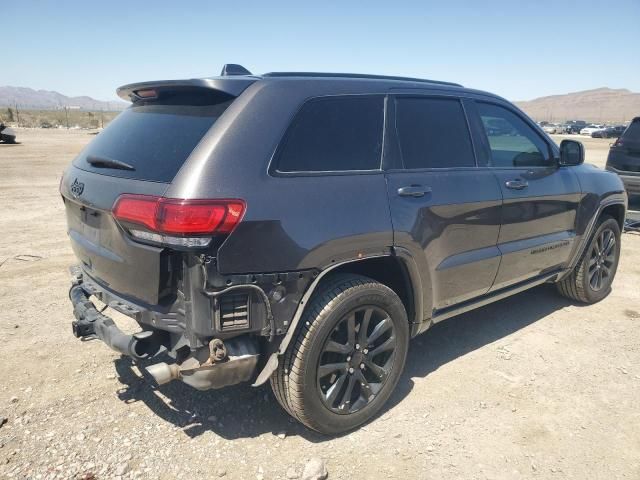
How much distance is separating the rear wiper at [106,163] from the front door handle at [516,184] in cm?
261

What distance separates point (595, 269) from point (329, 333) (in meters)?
3.55

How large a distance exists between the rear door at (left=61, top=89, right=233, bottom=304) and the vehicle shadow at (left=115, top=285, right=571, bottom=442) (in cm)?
87

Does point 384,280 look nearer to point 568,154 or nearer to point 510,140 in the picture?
point 510,140

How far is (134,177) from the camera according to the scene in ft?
8.45

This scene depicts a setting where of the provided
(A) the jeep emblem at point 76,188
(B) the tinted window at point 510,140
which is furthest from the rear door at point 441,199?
(A) the jeep emblem at point 76,188

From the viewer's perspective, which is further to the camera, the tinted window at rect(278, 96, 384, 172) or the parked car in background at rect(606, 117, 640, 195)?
the parked car in background at rect(606, 117, 640, 195)

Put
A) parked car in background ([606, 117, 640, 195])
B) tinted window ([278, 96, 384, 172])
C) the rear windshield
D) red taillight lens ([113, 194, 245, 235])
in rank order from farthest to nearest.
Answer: parked car in background ([606, 117, 640, 195])
tinted window ([278, 96, 384, 172])
the rear windshield
red taillight lens ([113, 194, 245, 235])

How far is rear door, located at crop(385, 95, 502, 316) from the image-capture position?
10.0 ft

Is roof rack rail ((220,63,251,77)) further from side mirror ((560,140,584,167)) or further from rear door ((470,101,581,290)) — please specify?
side mirror ((560,140,584,167))

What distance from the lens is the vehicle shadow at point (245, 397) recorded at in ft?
9.88

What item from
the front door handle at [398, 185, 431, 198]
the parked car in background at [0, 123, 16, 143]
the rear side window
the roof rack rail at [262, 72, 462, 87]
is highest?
the roof rack rail at [262, 72, 462, 87]

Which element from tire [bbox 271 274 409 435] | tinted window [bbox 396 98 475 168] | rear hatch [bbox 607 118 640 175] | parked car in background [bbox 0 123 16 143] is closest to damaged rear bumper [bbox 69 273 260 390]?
tire [bbox 271 274 409 435]

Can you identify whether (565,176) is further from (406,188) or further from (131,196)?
(131,196)

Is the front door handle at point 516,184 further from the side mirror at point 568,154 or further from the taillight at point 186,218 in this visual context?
the taillight at point 186,218
